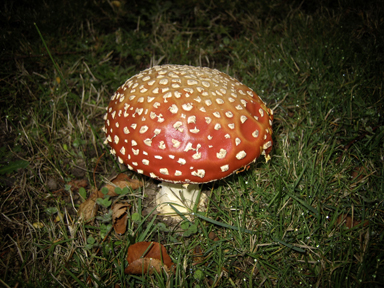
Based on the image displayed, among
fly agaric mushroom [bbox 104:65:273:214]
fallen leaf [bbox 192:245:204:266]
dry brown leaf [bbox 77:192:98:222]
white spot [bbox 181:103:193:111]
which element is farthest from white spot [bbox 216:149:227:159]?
dry brown leaf [bbox 77:192:98:222]

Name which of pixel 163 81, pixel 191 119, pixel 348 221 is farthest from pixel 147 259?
pixel 348 221

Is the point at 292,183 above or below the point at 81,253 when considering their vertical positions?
above

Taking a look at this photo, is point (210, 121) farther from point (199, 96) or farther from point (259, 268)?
point (259, 268)

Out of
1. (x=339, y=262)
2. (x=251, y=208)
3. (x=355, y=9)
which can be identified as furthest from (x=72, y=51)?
(x=355, y=9)

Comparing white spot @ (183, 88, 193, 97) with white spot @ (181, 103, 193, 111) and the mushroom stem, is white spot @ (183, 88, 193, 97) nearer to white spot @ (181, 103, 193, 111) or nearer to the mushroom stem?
white spot @ (181, 103, 193, 111)

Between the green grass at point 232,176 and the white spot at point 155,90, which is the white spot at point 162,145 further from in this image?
the green grass at point 232,176

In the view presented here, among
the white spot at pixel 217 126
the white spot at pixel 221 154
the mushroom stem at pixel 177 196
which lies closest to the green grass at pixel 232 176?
the mushroom stem at pixel 177 196

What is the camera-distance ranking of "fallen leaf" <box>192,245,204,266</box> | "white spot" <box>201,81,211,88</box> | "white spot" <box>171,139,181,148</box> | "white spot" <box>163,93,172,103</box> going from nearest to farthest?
"white spot" <box>171,139,181,148</box>, "white spot" <box>163,93,172,103</box>, "white spot" <box>201,81,211,88</box>, "fallen leaf" <box>192,245,204,266</box>

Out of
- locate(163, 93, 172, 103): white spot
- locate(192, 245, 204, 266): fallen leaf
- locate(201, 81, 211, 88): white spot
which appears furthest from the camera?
locate(192, 245, 204, 266): fallen leaf

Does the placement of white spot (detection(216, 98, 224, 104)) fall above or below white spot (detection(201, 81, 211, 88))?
below
